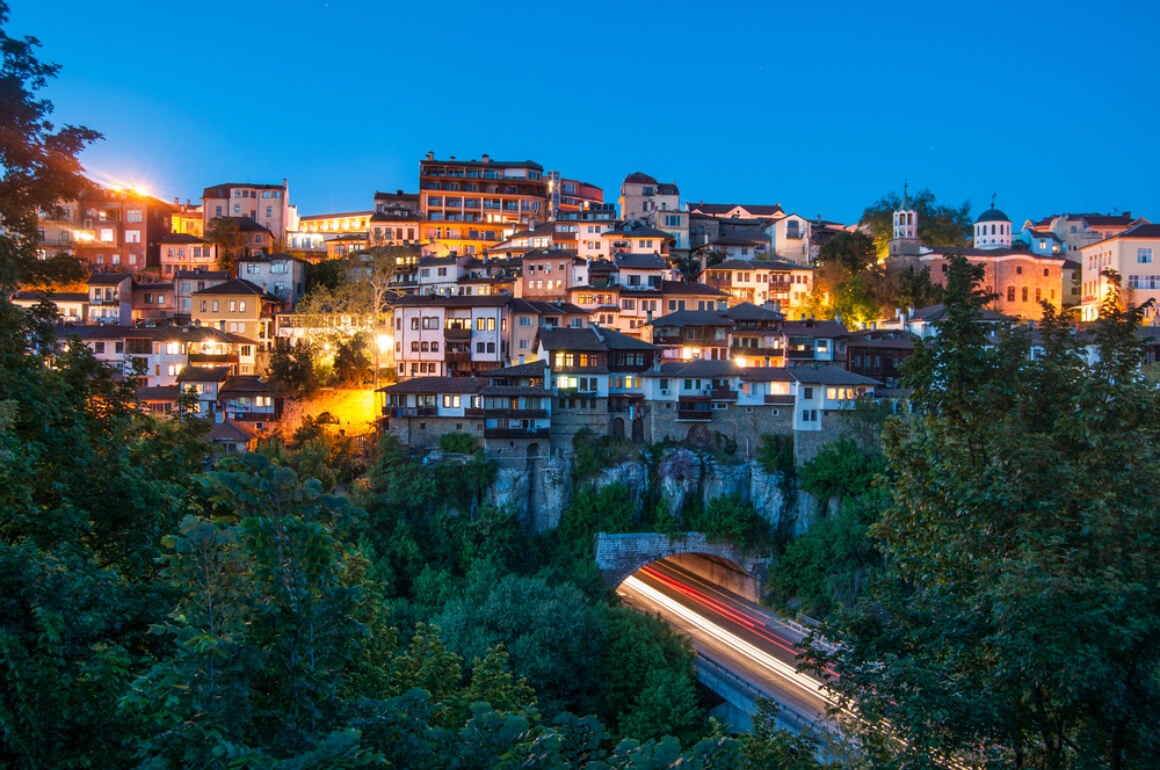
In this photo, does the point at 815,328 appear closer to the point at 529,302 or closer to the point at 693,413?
the point at 693,413

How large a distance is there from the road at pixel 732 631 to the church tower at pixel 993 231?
36577 mm

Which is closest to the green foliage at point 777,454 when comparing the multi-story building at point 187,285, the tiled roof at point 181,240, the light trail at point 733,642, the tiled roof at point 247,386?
the light trail at point 733,642

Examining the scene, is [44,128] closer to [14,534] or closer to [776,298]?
[14,534]

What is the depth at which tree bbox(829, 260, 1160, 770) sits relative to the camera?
23.0ft

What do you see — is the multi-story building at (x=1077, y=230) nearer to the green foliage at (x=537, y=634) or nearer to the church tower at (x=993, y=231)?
the church tower at (x=993, y=231)

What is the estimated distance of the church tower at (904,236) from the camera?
54875 mm

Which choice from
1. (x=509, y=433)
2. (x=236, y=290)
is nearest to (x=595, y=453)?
(x=509, y=433)

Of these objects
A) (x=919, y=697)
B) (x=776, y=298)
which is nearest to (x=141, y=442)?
(x=919, y=697)

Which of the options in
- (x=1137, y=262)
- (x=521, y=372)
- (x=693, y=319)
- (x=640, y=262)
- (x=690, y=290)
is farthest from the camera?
(x=640, y=262)

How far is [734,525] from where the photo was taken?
32.1 m

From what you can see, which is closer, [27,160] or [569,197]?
[27,160]

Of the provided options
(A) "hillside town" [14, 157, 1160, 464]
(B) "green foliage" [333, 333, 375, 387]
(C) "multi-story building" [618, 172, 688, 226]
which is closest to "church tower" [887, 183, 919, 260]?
(A) "hillside town" [14, 157, 1160, 464]

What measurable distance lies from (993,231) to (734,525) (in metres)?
38.5

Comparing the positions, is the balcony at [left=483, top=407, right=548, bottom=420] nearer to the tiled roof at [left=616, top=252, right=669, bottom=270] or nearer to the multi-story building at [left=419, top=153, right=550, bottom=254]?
the tiled roof at [left=616, top=252, right=669, bottom=270]
